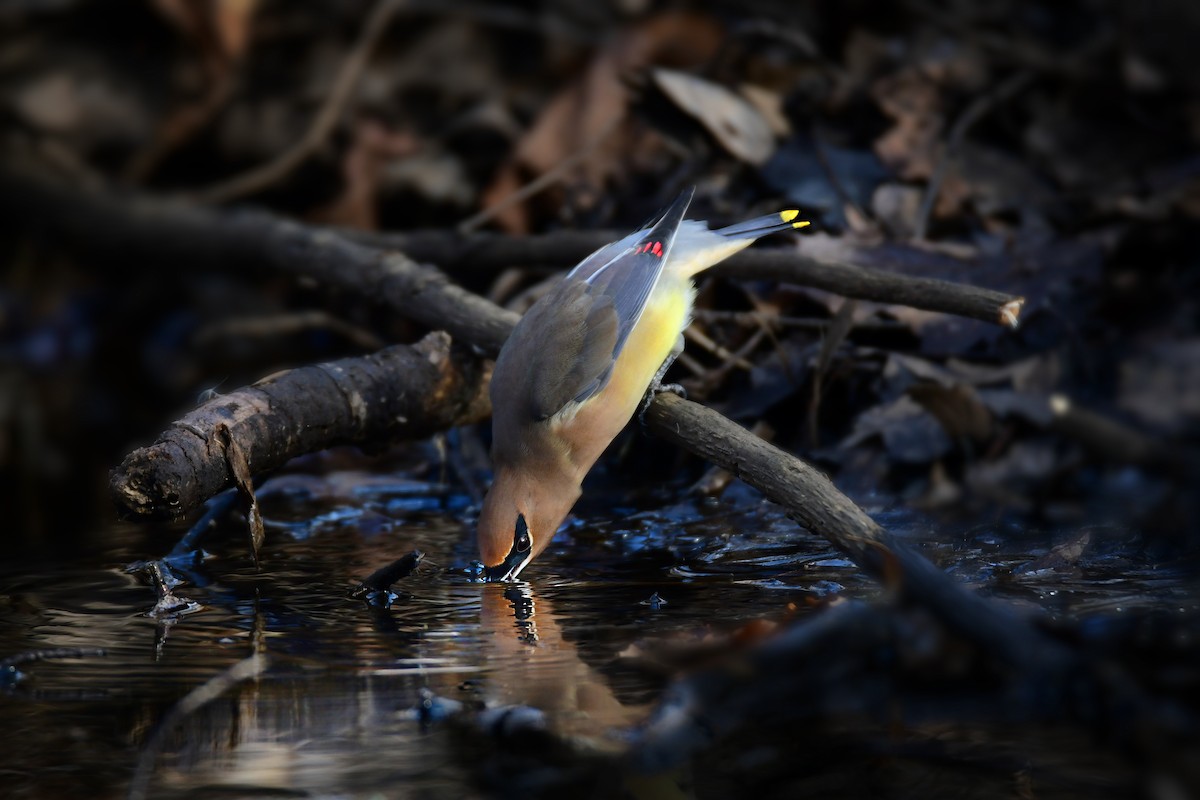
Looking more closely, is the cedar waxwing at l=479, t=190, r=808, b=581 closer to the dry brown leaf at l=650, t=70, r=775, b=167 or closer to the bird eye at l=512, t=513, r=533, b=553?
the bird eye at l=512, t=513, r=533, b=553

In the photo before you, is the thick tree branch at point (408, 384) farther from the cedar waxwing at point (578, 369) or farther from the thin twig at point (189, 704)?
the thin twig at point (189, 704)

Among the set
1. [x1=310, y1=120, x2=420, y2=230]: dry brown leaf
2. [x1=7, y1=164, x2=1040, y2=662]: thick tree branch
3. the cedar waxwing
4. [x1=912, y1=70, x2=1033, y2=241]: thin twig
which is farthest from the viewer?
[x1=310, y1=120, x2=420, y2=230]: dry brown leaf

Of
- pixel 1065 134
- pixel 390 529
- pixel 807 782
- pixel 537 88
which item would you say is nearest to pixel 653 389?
pixel 390 529

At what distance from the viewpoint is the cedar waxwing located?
151 inches

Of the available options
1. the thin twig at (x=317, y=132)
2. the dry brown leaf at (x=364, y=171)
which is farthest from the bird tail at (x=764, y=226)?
the thin twig at (x=317, y=132)

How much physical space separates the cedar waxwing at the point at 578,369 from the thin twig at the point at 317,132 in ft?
10.1

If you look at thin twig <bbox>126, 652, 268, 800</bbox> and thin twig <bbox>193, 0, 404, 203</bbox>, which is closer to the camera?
thin twig <bbox>126, 652, 268, 800</bbox>

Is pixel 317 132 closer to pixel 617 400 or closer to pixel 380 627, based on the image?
pixel 617 400

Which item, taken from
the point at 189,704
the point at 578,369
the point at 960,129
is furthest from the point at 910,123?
the point at 189,704

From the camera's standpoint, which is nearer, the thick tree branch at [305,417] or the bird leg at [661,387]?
the thick tree branch at [305,417]

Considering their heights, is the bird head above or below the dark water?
above

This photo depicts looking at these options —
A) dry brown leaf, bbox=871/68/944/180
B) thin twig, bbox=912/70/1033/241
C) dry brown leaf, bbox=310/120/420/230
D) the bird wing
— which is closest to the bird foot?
the bird wing

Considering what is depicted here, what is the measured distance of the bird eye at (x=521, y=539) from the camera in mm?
3676

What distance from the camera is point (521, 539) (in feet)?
12.1
